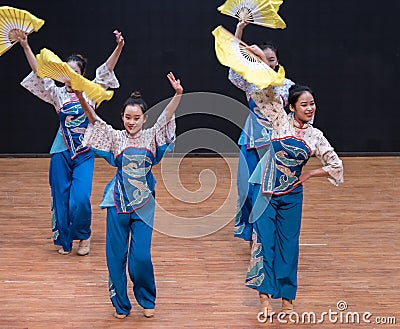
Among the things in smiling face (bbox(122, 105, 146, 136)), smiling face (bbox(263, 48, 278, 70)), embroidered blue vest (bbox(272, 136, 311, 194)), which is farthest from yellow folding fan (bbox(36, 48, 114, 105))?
smiling face (bbox(263, 48, 278, 70))

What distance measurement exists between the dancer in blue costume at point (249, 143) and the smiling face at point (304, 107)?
2.13 feet

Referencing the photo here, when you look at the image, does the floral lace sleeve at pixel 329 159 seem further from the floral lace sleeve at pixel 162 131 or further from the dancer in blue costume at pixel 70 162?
the dancer in blue costume at pixel 70 162

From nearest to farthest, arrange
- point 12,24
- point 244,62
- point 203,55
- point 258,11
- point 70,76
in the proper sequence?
point 70,76 → point 244,62 → point 258,11 → point 12,24 → point 203,55

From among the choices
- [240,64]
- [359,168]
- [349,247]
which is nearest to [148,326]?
[240,64]

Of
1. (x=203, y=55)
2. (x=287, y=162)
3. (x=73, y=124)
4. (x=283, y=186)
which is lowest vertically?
(x=203, y=55)

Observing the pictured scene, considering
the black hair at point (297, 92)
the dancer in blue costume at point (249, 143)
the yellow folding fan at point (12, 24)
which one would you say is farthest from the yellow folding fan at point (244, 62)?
the yellow folding fan at point (12, 24)

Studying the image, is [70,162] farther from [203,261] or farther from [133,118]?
[133,118]

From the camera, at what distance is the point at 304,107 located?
4020 mm

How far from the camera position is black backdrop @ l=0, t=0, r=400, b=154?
25.2 feet

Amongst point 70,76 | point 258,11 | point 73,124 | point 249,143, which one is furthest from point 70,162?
point 258,11

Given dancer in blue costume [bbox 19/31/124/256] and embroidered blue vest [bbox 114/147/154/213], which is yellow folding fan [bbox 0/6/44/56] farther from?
embroidered blue vest [bbox 114/147/154/213]

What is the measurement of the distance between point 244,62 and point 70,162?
5.04 feet

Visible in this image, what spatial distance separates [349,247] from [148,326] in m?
1.73

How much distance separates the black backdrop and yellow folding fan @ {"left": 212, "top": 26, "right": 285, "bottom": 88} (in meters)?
3.60
